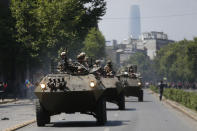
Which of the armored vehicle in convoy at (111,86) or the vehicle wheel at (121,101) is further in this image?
the vehicle wheel at (121,101)

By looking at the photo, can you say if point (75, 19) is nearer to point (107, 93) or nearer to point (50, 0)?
point (50, 0)

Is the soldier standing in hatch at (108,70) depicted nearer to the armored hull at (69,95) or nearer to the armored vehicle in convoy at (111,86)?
the armored vehicle in convoy at (111,86)

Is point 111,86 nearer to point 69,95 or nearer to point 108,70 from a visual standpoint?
point 108,70

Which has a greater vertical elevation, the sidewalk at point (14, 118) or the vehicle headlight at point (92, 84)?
the vehicle headlight at point (92, 84)

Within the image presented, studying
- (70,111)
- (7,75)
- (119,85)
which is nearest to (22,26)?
(7,75)

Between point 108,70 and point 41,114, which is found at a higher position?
point 108,70

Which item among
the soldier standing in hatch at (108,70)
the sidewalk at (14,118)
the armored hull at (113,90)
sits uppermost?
the soldier standing in hatch at (108,70)

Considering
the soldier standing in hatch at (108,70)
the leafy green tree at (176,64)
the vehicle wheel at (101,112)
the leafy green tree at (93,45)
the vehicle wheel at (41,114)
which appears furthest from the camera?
the leafy green tree at (176,64)

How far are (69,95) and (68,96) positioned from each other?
1.9 inches

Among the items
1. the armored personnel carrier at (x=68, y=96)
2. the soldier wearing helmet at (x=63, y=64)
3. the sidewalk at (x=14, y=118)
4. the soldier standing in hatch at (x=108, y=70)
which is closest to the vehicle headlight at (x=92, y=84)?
the armored personnel carrier at (x=68, y=96)

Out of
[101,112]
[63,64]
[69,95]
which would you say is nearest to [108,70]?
[63,64]

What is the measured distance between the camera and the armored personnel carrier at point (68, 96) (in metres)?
19.5

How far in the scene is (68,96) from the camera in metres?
19.6

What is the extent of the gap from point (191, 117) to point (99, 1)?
123 feet
